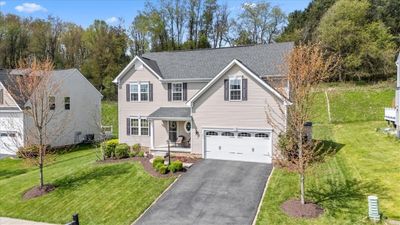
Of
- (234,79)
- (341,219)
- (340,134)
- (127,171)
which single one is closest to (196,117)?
(234,79)

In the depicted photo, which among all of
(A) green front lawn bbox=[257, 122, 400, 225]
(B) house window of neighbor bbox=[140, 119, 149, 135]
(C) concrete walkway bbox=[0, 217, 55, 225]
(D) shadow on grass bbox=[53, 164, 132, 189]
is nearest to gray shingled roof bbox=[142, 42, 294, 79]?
(B) house window of neighbor bbox=[140, 119, 149, 135]

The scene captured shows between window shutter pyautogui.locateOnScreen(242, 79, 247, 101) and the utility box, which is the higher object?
window shutter pyautogui.locateOnScreen(242, 79, 247, 101)

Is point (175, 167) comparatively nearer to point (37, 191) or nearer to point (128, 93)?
point (37, 191)

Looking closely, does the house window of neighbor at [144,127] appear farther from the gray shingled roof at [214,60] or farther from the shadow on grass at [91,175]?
the shadow on grass at [91,175]

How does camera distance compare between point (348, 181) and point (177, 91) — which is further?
point (177, 91)

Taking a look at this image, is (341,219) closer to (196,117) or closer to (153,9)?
(196,117)

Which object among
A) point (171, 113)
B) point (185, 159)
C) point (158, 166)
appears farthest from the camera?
point (171, 113)

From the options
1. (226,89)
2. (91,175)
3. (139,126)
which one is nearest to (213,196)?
(226,89)

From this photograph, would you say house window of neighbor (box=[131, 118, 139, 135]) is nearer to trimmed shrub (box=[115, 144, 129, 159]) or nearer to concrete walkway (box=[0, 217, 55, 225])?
trimmed shrub (box=[115, 144, 129, 159])
